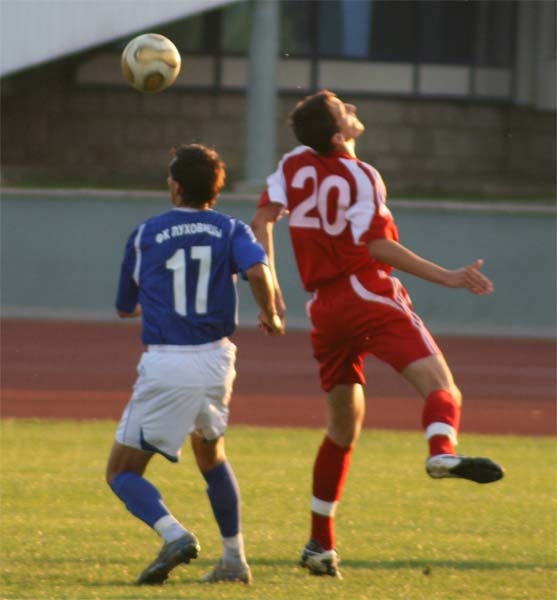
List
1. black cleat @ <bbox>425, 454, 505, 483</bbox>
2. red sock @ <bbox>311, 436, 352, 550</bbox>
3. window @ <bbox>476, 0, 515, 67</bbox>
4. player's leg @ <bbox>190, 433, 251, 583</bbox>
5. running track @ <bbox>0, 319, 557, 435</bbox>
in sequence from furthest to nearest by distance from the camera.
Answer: window @ <bbox>476, 0, 515, 67</bbox>, running track @ <bbox>0, 319, 557, 435</bbox>, red sock @ <bbox>311, 436, 352, 550</bbox>, player's leg @ <bbox>190, 433, 251, 583</bbox>, black cleat @ <bbox>425, 454, 505, 483</bbox>

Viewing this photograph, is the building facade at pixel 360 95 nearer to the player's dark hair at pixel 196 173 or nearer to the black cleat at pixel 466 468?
the player's dark hair at pixel 196 173

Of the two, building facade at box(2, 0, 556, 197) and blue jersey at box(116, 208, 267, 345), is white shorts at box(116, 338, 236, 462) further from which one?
building facade at box(2, 0, 556, 197)

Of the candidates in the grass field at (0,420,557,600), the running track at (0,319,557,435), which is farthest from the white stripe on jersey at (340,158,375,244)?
the running track at (0,319,557,435)

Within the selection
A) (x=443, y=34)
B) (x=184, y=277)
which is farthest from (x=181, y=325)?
(x=443, y=34)

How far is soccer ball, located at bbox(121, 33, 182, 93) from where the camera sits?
7.97 meters

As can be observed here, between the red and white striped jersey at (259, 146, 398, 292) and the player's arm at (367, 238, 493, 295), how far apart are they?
0.06 metres

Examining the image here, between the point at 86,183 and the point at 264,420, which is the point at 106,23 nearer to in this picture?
the point at 86,183

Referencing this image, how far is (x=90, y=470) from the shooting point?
9.48m

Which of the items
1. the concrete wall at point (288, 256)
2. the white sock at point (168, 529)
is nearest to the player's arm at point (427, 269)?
the white sock at point (168, 529)

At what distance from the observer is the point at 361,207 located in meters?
6.24

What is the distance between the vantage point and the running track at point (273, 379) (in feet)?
41.8

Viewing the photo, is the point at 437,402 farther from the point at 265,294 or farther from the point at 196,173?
the point at 196,173

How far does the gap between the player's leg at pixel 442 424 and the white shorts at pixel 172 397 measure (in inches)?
34.6

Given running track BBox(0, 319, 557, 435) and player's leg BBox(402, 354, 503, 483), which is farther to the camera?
running track BBox(0, 319, 557, 435)
